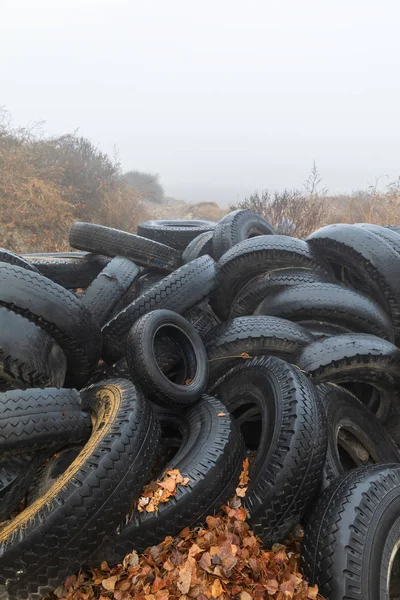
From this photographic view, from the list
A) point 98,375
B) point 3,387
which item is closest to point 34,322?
point 3,387

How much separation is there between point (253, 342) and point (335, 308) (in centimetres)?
98

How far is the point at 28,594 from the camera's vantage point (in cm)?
241

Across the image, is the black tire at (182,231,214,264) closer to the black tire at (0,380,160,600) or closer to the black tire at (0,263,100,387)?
the black tire at (0,263,100,387)

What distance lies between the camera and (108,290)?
4.58 metres

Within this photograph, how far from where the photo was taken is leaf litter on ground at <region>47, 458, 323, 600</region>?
234cm

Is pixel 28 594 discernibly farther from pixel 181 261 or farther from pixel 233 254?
pixel 181 261

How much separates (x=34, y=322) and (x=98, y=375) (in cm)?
99

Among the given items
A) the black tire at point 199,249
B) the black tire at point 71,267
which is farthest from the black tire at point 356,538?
the black tire at point 71,267

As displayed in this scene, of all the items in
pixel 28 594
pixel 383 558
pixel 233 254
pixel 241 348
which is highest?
pixel 233 254

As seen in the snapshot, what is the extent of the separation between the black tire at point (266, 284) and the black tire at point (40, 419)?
7.85 feet

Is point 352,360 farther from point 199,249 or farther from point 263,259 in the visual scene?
point 199,249

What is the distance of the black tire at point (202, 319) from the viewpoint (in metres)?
4.52

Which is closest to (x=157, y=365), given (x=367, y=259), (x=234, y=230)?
(x=367, y=259)

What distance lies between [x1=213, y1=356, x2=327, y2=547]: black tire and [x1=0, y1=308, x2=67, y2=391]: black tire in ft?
5.90
